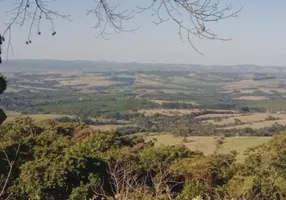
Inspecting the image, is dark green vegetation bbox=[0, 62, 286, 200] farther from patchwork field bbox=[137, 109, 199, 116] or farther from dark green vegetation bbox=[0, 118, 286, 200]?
patchwork field bbox=[137, 109, 199, 116]

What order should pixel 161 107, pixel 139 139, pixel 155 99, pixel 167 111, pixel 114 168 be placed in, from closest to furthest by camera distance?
pixel 114 168 → pixel 139 139 → pixel 167 111 → pixel 161 107 → pixel 155 99

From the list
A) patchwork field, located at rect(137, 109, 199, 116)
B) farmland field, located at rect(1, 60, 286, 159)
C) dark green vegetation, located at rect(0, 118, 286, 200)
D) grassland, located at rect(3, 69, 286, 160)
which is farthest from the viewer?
patchwork field, located at rect(137, 109, 199, 116)

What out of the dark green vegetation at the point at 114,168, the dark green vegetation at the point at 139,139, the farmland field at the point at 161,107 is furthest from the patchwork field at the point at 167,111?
the dark green vegetation at the point at 114,168

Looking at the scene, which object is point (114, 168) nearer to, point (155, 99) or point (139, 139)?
point (139, 139)

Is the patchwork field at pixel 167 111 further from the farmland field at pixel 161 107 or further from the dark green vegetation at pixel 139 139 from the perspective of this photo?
the dark green vegetation at pixel 139 139

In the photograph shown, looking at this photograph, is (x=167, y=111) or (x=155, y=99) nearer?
(x=167, y=111)

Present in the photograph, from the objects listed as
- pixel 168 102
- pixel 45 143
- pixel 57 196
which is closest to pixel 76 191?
pixel 57 196

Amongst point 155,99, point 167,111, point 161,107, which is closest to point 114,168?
point 167,111

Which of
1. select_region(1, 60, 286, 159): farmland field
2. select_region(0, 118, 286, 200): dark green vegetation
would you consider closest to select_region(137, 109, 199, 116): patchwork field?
select_region(1, 60, 286, 159): farmland field

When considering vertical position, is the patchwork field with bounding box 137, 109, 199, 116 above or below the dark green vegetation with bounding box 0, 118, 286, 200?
below
